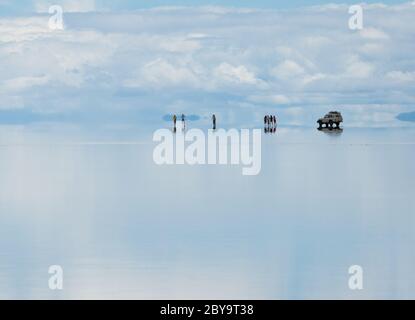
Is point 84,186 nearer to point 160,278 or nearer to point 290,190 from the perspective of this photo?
point 290,190

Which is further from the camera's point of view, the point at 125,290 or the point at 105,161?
the point at 105,161

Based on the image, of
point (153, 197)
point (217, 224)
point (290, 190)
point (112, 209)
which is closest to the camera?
point (217, 224)

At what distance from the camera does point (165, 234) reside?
24359 millimetres

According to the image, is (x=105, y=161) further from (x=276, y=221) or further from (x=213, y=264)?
(x=213, y=264)

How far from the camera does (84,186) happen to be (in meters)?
35.8

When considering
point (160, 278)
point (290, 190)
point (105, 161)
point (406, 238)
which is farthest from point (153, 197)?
point (105, 161)

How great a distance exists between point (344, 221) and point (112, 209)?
6.67 metres

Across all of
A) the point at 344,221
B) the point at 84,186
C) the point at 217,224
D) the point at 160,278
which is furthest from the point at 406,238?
the point at 84,186

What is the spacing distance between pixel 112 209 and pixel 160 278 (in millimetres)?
9552

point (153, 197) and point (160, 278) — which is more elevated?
point (153, 197)
